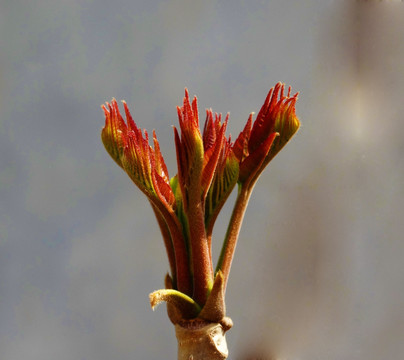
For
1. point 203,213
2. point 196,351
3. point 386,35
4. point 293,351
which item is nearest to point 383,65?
point 386,35

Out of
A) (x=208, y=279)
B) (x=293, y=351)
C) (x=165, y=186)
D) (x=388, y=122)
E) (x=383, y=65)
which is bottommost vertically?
(x=293, y=351)

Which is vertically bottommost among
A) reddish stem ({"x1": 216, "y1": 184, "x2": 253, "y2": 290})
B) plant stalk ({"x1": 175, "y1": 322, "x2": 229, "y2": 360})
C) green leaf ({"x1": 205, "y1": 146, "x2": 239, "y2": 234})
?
plant stalk ({"x1": 175, "y1": 322, "x2": 229, "y2": 360})

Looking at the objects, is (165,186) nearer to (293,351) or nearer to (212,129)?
(212,129)

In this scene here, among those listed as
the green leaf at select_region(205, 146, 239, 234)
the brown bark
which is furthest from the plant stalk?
the green leaf at select_region(205, 146, 239, 234)

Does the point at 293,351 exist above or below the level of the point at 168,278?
below

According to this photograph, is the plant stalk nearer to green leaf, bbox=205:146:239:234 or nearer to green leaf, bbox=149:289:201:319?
green leaf, bbox=149:289:201:319

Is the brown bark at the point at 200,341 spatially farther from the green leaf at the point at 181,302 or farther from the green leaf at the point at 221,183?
the green leaf at the point at 221,183

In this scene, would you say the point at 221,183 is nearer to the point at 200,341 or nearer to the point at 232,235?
the point at 232,235

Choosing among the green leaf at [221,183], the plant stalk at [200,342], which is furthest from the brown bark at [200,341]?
the green leaf at [221,183]
